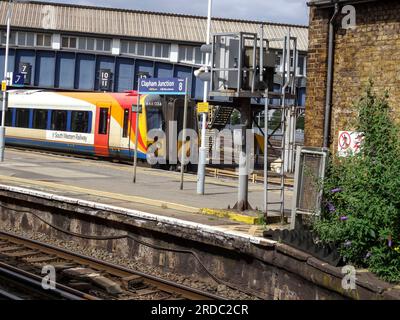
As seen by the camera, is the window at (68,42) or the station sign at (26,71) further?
the window at (68,42)

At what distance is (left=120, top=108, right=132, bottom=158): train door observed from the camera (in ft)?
81.2

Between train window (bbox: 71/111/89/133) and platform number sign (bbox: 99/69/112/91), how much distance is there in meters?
12.8

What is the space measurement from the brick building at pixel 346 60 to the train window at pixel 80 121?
657 inches

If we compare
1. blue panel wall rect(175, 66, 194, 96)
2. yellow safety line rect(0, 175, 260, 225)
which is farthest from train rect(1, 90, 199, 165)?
blue panel wall rect(175, 66, 194, 96)

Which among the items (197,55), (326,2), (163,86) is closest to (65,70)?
(197,55)

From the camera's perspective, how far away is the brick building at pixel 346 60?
10.1m

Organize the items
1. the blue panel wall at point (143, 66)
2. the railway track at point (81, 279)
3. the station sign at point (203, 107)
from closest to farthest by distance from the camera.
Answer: the railway track at point (81, 279), the station sign at point (203, 107), the blue panel wall at point (143, 66)

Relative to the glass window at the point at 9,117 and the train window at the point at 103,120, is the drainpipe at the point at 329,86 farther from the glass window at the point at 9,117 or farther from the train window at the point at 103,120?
the glass window at the point at 9,117

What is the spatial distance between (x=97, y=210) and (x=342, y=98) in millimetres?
4965

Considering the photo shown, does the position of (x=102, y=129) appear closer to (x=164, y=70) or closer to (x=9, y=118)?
(x=9, y=118)

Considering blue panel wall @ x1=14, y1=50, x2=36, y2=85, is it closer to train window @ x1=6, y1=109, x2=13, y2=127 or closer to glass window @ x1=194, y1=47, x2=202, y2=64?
train window @ x1=6, y1=109, x2=13, y2=127

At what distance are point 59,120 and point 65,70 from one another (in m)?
13.4

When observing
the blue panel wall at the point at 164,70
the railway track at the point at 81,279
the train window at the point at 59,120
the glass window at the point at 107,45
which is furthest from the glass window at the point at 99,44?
the railway track at the point at 81,279

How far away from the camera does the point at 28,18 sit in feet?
167
